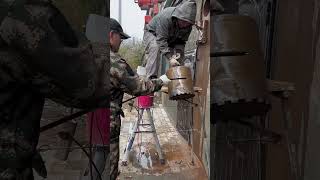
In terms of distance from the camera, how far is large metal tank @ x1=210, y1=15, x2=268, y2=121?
94.1 inches

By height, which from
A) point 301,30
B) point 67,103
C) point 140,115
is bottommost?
point 140,115

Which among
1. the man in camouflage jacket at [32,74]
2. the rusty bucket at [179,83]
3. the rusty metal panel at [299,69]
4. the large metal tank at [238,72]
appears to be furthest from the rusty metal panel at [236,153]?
the man in camouflage jacket at [32,74]

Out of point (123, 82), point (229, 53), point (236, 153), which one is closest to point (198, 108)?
point (123, 82)

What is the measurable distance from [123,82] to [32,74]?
6.96 ft

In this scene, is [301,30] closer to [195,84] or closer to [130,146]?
[195,84]

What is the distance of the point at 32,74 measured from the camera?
4.78 ft

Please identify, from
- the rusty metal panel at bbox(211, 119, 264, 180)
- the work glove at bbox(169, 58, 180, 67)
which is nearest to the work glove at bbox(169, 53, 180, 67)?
the work glove at bbox(169, 58, 180, 67)

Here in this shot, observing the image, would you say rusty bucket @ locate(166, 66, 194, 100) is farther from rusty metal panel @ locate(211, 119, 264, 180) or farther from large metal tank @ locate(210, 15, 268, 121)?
large metal tank @ locate(210, 15, 268, 121)

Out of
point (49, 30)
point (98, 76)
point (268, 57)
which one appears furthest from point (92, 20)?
point (268, 57)

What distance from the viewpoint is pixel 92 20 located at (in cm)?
177

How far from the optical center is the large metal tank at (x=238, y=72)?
7.84 ft

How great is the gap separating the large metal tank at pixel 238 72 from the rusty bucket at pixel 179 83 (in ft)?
6.14

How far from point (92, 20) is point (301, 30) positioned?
1.59m

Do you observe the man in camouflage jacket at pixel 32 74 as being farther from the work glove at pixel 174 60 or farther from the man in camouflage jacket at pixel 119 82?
the work glove at pixel 174 60
